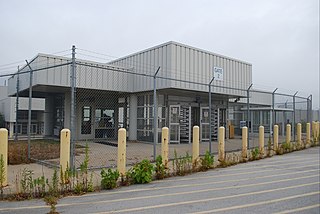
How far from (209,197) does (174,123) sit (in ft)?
40.3

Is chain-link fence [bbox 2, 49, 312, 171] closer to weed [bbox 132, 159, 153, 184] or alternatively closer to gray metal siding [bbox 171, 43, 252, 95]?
gray metal siding [bbox 171, 43, 252, 95]

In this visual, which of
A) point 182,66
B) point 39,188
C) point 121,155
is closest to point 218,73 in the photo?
point 182,66

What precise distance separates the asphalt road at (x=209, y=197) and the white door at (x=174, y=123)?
30.7 ft

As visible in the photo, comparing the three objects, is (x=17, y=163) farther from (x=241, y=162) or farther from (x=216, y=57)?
(x=216, y=57)

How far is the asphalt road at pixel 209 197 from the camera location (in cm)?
567

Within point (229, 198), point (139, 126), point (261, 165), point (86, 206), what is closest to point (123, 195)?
point (86, 206)

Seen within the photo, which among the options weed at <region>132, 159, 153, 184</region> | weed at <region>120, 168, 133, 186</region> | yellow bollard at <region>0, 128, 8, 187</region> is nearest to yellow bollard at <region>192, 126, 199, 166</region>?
weed at <region>132, 159, 153, 184</region>

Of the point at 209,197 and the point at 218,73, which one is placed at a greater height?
the point at 218,73

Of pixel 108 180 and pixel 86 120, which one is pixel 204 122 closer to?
pixel 86 120

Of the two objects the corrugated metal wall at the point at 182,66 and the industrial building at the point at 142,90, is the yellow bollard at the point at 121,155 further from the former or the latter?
the corrugated metal wall at the point at 182,66

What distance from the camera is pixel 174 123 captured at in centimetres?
1884

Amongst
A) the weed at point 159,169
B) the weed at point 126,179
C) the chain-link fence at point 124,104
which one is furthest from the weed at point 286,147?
the weed at point 126,179

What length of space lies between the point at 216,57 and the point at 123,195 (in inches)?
555

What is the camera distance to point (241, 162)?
11.8m
